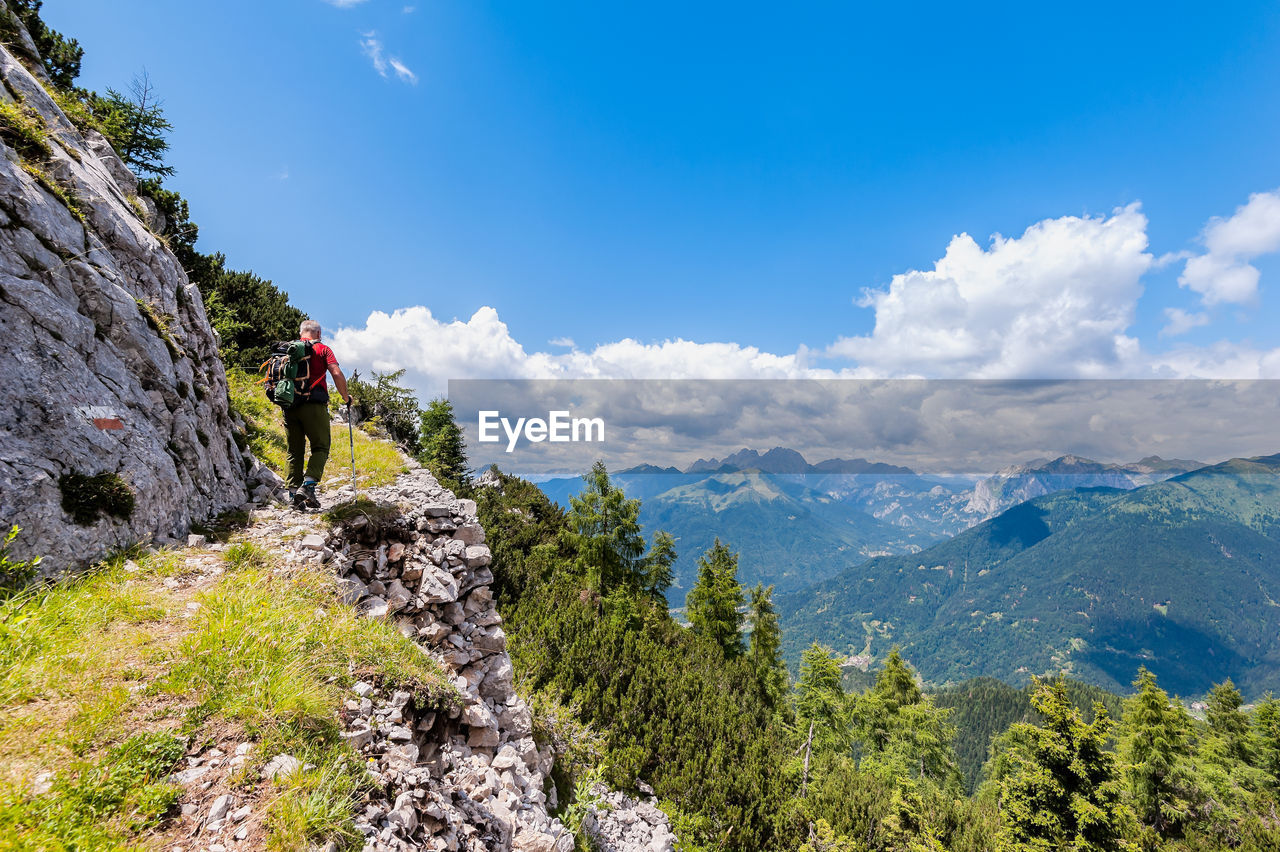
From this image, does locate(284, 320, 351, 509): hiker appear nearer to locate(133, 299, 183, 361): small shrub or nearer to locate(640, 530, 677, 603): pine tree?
locate(133, 299, 183, 361): small shrub

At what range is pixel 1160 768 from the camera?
30.9m

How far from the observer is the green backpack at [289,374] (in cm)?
894

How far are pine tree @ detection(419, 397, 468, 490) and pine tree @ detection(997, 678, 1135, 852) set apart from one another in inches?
1429

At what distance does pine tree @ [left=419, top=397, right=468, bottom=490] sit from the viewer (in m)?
37.9

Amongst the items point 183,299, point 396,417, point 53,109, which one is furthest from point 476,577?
point 396,417

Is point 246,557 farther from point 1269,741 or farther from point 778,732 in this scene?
point 1269,741

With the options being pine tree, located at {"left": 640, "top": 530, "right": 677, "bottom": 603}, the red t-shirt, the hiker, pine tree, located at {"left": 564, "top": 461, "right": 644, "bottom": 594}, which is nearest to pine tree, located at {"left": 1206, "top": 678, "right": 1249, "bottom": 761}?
pine tree, located at {"left": 640, "top": 530, "right": 677, "bottom": 603}

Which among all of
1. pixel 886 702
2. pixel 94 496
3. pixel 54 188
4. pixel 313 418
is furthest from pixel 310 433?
pixel 886 702

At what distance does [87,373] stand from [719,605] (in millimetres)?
37287

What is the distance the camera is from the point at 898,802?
22.2 meters

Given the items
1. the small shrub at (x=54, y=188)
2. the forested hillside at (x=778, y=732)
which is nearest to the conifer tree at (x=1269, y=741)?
the forested hillside at (x=778, y=732)

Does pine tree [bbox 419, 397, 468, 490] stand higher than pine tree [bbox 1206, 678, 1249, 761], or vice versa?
pine tree [bbox 419, 397, 468, 490]

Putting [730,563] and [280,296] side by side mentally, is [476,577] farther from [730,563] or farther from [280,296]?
[280,296]

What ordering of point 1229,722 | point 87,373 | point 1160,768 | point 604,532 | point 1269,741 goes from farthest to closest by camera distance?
1. point 1229,722
2. point 604,532
3. point 1269,741
4. point 1160,768
5. point 87,373
